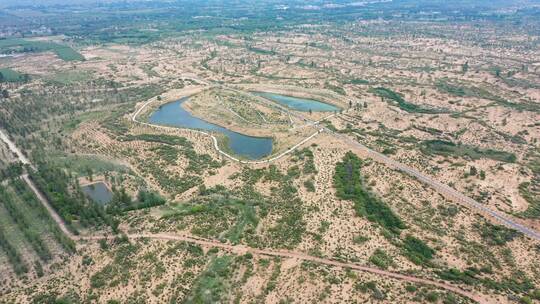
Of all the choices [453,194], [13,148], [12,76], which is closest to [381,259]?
[453,194]

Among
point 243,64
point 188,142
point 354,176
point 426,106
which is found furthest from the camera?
point 243,64

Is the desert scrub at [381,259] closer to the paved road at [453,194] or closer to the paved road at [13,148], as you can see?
the paved road at [453,194]

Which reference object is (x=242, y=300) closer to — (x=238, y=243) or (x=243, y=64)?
(x=238, y=243)

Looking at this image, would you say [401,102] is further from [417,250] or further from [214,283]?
[214,283]

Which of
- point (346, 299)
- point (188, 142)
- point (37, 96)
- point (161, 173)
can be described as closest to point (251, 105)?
point (188, 142)

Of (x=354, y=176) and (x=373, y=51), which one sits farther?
(x=373, y=51)

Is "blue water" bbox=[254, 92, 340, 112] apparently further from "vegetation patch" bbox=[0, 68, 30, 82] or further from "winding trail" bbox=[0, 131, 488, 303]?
"vegetation patch" bbox=[0, 68, 30, 82]
